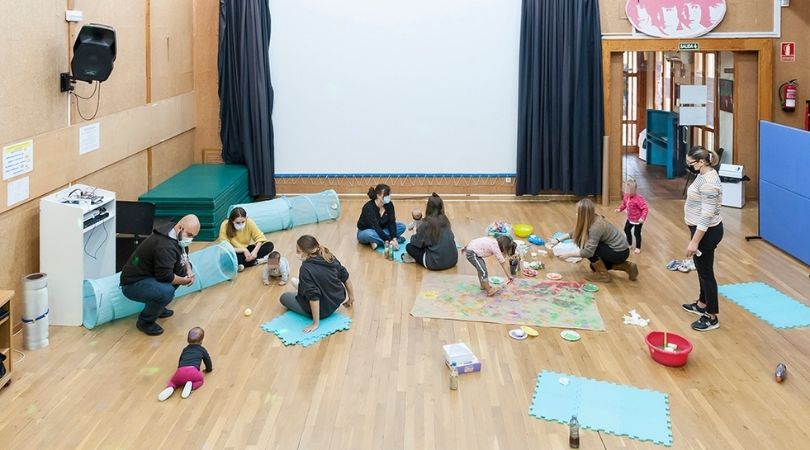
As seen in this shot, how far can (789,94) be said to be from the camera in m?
9.74

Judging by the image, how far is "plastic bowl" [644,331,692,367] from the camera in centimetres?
496

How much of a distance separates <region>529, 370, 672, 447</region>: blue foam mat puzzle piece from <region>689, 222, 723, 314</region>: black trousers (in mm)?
1337

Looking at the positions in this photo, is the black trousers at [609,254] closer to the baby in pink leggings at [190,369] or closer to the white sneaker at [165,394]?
the baby in pink leggings at [190,369]

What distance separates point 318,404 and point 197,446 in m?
0.76

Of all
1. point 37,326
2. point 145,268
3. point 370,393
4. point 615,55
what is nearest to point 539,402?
point 370,393

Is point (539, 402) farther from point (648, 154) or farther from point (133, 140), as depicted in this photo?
point (648, 154)

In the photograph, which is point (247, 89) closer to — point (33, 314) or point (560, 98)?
point (560, 98)

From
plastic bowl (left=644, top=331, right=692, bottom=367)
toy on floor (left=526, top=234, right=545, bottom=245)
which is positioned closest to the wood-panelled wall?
toy on floor (left=526, top=234, right=545, bottom=245)

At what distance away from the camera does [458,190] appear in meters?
10.5

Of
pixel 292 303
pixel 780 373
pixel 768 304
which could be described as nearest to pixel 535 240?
pixel 768 304

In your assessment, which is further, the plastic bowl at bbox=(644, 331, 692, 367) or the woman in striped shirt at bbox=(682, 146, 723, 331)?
the woman in striped shirt at bbox=(682, 146, 723, 331)

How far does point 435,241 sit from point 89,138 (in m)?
3.20

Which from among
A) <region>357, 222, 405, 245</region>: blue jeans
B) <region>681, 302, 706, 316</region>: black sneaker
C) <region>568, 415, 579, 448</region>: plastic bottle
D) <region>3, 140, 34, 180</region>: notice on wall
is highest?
<region>3, 140, 34, 180</region>: notice on wall

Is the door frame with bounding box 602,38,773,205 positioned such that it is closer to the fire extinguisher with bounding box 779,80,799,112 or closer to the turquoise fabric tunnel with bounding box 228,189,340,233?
the fire extinguisher with bounding box 779,80,799,112
